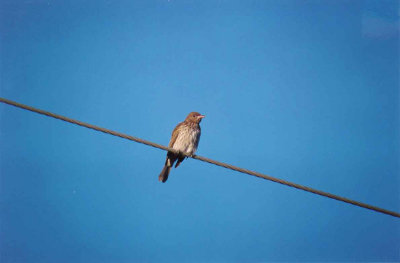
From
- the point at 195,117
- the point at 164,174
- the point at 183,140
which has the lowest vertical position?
the point at 164,174

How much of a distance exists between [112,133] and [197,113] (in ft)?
16.0

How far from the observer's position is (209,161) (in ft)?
17.1

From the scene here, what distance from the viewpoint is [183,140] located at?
878 cm

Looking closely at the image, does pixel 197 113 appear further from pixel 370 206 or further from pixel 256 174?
pixel 370 206

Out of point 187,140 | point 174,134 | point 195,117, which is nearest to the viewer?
point 187,140

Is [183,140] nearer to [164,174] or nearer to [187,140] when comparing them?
[187,140]

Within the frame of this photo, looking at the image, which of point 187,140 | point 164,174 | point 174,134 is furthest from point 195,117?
point 164,174

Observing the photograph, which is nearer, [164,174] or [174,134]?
[164,174]

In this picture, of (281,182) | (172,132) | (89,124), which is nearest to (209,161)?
(281,182)

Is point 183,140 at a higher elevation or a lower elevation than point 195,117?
lower

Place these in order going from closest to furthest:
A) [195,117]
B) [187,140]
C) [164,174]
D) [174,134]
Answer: [187,140] < [164,174] < [174,134] < [195,117]

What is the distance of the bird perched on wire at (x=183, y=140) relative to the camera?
28.7ft

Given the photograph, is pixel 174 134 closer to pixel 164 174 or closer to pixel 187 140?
pixel 187 140

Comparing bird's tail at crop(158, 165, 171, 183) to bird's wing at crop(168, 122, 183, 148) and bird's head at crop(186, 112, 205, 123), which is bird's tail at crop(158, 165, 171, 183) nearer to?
bird's wing at crop(168, 122, 183, 148)
